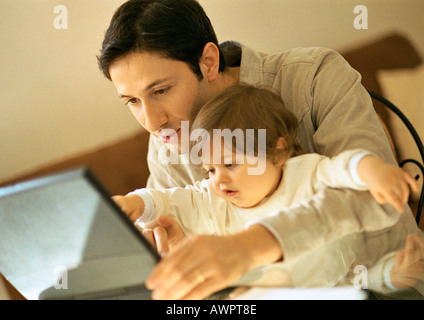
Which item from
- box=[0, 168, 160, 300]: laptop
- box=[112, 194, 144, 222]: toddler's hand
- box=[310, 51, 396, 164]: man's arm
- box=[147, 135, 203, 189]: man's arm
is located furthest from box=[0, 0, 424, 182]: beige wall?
box=[0, 168, 160, 300]: laptop

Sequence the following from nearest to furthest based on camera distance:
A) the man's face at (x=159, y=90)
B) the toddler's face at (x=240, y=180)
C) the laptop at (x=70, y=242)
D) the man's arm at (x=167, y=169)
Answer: the laptop at (x=70, y=242), the toddler's face at (x=240, y=180), the man's face at (x=159, y=90), the man's arm at (x=167, y=169)

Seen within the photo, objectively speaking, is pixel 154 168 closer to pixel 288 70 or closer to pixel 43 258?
pixel 288 70

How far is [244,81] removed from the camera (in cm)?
100

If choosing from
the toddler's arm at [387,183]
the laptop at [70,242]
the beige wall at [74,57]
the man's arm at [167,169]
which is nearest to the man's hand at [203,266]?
the laptop at [70,242]

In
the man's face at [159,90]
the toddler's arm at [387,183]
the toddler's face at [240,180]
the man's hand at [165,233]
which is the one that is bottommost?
the man's hand at [165,233]

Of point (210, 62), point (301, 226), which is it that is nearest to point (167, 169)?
point (210, 62)

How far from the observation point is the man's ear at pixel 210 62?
0.97 m

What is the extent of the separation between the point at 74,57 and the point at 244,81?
1.66ft

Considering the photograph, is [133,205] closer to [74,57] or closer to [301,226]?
[301,226]

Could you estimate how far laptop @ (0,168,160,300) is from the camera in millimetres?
471

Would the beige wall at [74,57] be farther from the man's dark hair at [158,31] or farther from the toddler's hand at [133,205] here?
the toddler's hand at [133,205]

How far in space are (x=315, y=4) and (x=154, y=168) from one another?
65 centimetres

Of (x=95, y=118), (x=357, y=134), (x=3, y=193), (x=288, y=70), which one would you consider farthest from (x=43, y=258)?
(x=95, y=118)

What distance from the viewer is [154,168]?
1.19 metres
